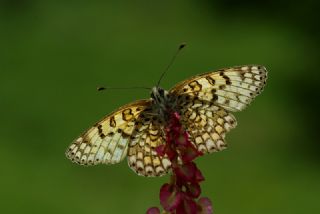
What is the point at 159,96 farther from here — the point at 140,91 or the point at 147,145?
the point at 140,91

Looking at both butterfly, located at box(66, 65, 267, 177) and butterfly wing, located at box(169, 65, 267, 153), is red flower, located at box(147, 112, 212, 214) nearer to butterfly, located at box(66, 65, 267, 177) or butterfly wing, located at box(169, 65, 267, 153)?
butterfly, located at box(66, 65, 267, 177)

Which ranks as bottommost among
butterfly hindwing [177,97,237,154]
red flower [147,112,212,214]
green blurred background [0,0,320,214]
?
red flower [147,112,212,214]

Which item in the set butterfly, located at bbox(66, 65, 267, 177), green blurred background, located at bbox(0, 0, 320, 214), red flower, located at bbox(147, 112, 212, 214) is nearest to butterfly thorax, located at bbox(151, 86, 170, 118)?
butterfly, located at bbox(66, 65, 267, 177)

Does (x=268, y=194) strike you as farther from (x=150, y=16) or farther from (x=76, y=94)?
(x=150, y=16)

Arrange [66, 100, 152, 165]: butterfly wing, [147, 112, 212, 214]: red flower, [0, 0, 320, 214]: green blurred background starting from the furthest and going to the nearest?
[0, 0, 320, 214]: green blurred background → [66, 100, 152, 165]: butterfly wing → [147, 112, 212, 214]: red flower

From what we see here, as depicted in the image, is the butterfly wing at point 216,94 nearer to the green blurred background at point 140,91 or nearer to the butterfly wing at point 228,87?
the butterfly wing at point 228,87

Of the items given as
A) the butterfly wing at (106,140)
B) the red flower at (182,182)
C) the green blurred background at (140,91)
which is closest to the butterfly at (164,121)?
the butterfly wing at (106,140)
